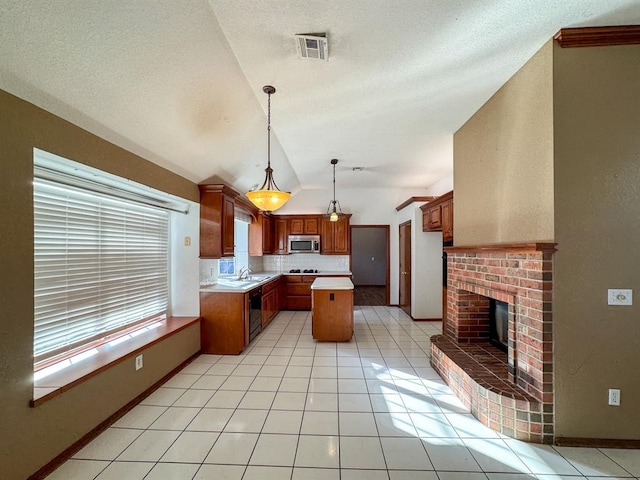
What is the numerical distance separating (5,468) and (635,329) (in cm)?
396

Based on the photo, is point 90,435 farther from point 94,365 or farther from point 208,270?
point 208,270

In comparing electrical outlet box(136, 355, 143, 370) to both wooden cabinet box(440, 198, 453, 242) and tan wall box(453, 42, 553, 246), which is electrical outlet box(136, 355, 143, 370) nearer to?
tan wall box(453, 42, 553, 246)

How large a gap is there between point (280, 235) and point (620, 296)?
221 inches

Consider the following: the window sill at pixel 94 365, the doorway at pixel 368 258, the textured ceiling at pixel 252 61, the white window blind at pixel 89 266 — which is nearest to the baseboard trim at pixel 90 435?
the window sill at pixel 94 365

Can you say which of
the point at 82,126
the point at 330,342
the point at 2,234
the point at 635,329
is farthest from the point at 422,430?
the point at 82,126

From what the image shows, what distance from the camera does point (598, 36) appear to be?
6.09 feet

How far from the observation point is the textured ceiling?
59.7 inches

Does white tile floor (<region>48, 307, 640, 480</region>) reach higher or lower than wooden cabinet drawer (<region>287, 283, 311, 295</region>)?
lower

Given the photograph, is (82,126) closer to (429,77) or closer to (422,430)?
(429,77)

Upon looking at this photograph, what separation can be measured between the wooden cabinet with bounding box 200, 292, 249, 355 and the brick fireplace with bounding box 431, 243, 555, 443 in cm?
252

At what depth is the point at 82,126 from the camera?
1.96 meters

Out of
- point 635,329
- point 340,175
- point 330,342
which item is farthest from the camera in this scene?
point 340,175

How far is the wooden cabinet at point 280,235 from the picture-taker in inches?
257

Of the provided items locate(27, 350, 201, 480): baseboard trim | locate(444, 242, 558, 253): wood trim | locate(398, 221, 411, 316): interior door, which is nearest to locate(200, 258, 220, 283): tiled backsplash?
locate(27, 350, 201, 480): baseboard trim
